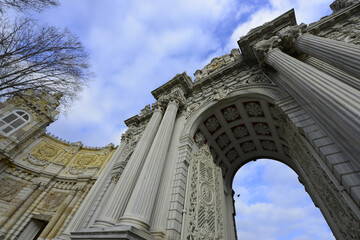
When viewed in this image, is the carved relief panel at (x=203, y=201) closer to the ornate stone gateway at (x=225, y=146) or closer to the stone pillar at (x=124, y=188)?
the ornate stone gateway at (x=225, y=146)

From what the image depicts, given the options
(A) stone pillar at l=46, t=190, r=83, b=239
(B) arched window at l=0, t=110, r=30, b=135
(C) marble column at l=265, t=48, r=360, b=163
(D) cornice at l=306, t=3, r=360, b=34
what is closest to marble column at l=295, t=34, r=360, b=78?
(C) marble column at l=265, t=48, r=360, b=163

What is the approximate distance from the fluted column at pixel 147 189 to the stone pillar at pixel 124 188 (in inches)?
25.0

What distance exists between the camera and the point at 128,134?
1286 cm

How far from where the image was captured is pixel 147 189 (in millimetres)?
5078

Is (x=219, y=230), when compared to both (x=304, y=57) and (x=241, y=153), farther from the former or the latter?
(x=304, y=57)

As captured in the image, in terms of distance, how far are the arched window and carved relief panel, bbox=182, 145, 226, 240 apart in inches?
795

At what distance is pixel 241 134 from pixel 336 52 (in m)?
6.08

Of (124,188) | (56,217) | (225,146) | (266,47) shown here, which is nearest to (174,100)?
(225,146)

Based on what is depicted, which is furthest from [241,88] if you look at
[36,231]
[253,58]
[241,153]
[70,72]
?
[36,231]

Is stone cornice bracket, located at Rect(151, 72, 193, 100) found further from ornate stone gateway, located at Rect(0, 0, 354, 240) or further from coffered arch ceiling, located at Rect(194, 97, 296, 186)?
coffered arch ceiling, located at Rect(194, 97, 296, 186)

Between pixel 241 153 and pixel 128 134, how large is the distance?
8.59 m

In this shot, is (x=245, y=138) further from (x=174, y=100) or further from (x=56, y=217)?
(x=56, y=217)

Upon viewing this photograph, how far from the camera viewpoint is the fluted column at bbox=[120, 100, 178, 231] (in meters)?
4.31

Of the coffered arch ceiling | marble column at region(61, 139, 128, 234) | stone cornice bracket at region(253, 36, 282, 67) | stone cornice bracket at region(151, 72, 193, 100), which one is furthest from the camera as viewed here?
stone cornice bracket at region(151, 72, 193, 100)
